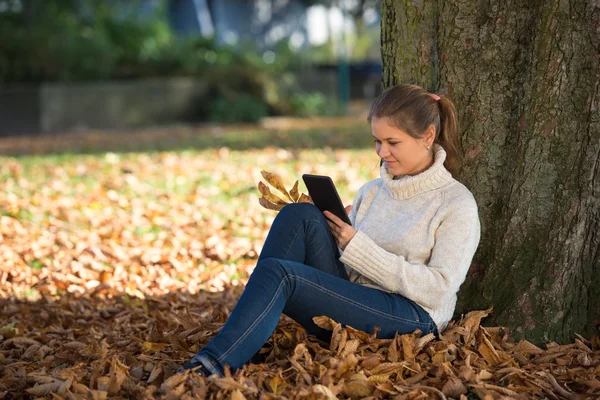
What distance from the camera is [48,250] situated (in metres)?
6.03

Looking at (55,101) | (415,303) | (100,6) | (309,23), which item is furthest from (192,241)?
(309,23)

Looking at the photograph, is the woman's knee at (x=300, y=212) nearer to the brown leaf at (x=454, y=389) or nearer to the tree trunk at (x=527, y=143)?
the tree trunk at (x=527, y=143)

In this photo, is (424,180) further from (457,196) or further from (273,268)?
(273,268)

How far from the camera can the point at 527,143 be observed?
367cm

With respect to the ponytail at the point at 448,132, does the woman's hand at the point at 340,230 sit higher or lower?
lower

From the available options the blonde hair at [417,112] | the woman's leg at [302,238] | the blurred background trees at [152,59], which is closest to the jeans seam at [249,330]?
the woman's leg at [302,238]

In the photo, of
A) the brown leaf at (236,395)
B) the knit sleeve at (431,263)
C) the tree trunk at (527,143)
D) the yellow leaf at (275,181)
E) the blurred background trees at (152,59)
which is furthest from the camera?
the blurred background trees at (152,59)

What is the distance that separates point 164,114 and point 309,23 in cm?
1210

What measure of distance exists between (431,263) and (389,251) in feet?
0.82

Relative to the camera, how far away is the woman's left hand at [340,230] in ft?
11.4

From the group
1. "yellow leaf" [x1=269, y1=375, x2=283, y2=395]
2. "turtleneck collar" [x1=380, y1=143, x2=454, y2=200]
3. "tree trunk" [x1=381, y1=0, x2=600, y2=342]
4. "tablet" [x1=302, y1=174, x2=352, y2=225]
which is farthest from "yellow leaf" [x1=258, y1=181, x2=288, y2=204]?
"yellow leaf" [x1=269, y1=375, x2=283, y2=395]

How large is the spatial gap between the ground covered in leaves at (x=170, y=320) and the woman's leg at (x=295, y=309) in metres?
0.07

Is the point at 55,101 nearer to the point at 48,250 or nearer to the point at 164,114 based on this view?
the point at 164,114

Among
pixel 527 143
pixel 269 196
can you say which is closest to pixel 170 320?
pixel 269 196
